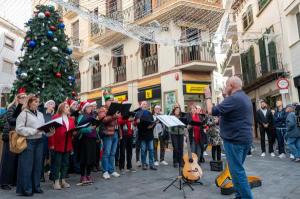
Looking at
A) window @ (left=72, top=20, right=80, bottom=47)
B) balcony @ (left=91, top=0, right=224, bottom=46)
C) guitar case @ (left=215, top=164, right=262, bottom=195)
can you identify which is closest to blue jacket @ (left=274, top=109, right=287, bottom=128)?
guitar case @ (left=215, top=164, right=262, bottom=195)

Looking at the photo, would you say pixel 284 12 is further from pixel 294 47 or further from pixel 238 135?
pixel 238 135

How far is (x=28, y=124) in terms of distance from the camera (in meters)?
5.32

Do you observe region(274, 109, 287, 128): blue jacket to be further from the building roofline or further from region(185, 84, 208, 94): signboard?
the building roofline

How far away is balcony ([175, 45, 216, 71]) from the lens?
17.5 m

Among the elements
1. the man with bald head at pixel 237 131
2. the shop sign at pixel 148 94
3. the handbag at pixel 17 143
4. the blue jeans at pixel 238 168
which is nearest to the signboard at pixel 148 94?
the shop sign at pixel 148 94

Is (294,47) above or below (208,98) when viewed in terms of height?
above

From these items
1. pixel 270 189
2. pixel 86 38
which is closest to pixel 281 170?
pixel 270 189

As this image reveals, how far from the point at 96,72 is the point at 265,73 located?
518 inches

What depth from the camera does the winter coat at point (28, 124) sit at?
17.0ft

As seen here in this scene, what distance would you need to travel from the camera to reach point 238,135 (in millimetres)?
4066

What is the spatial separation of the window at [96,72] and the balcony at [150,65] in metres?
5.27

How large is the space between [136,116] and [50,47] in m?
3.48

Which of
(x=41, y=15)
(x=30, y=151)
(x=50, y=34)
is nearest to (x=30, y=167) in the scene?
(x=30, y=151)

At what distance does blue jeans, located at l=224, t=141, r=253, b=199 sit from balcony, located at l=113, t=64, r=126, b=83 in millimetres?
17544
